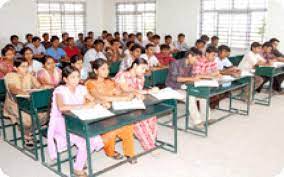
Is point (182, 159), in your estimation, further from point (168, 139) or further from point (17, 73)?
point (17, 73)

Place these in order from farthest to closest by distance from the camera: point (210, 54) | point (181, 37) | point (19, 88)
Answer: point (181, 37) → point (210, 54) → point (19, 88)

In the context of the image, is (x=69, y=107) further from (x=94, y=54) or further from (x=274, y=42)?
(x=274, y=42)

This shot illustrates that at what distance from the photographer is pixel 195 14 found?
7.79 meters

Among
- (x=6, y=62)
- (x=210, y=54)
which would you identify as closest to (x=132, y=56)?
(x=210, y=54)

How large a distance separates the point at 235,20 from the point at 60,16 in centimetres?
521

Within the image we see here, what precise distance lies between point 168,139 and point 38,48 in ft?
14.4

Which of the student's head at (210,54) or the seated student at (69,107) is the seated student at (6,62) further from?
the student's head at (210,54)

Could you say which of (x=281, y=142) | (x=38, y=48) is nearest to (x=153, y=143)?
(x=281, y=142)

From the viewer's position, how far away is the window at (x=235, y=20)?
6.99m

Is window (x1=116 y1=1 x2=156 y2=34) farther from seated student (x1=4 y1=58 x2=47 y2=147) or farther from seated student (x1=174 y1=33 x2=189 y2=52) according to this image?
seated student (x1=4 y1=58 x2=47 y2=147)

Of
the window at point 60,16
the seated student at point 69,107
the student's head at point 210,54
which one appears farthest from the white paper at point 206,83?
the window at point 60,16

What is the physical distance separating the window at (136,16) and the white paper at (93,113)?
6.41 meters

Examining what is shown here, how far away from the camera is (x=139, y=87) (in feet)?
11.7

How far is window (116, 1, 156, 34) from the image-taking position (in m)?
9.01
